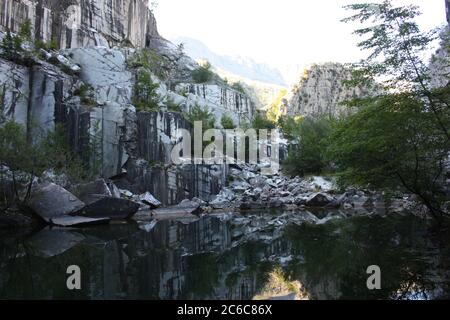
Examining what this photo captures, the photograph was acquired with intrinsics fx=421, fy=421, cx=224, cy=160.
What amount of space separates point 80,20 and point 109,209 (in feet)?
105

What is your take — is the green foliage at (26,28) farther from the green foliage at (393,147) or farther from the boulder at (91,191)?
the green foliage at (393,147)

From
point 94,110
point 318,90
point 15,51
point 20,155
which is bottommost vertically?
point 20,155

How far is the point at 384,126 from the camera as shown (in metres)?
14.1

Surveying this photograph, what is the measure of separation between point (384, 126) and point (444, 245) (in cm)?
437

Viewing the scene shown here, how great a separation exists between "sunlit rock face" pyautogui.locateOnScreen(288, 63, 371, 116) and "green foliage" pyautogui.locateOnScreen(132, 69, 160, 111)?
70.4m

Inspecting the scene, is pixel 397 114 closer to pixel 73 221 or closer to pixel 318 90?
pixel 73 221

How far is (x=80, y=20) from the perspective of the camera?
4816cm

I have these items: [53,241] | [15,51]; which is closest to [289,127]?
[15,51]

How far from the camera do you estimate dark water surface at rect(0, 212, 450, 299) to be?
722 centimetres

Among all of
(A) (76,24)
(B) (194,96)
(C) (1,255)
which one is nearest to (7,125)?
(C) (1,255)

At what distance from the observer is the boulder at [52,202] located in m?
21.5

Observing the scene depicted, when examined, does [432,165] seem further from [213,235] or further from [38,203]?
[38,203]

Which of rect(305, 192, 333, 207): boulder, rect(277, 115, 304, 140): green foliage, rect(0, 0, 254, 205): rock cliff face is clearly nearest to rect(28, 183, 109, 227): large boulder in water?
rect(0, 0, 254, 205): rock cliff face
